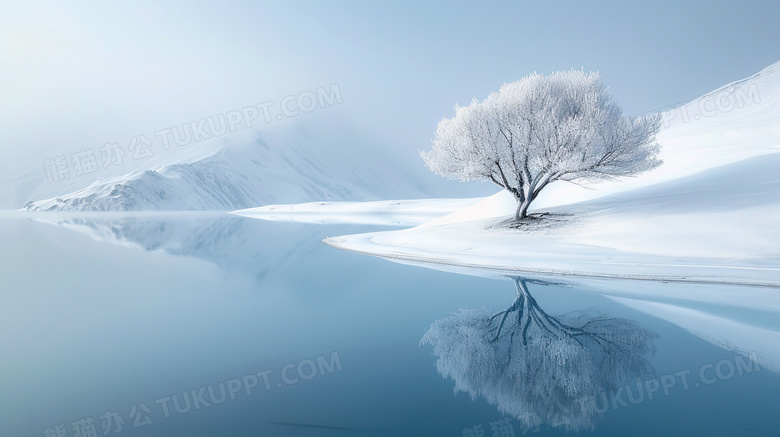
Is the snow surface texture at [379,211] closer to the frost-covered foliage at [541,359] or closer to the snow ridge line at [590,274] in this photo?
the snow ridge line at [590,274]

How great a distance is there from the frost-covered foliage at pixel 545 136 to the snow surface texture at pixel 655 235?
110 inches

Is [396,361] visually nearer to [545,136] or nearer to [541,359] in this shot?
[541,359]

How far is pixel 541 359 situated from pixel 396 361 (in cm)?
258

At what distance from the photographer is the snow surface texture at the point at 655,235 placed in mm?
15109

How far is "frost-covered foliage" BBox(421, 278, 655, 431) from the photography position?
5.53 metres

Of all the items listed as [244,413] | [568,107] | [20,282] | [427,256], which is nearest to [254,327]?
[244,413]

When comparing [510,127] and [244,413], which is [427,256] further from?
[244,413]

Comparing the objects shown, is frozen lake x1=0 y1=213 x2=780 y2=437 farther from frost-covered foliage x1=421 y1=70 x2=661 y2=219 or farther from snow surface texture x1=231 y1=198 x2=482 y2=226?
snow surface texture x1=231 y1=198 x2=482 y2=226

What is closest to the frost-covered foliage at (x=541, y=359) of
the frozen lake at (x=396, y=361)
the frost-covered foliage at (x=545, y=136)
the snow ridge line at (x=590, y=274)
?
the frozen lake at (x=396, y=361)

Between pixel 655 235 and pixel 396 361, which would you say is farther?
pixel 655 235

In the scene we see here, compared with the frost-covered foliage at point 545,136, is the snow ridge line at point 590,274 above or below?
below

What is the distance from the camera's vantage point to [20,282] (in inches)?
625

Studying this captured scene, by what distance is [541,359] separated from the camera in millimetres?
6969

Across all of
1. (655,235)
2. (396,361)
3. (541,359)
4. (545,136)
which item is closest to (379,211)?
(545,136)
